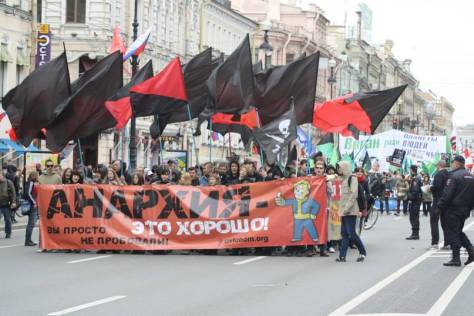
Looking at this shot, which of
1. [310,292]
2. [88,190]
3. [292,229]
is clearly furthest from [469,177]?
[88,190]

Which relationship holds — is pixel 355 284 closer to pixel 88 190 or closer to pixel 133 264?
pixel 133 264

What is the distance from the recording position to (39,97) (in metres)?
20.3

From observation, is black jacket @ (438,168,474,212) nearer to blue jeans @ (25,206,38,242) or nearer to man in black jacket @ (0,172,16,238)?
blue jeans @ (25,206,38,242)

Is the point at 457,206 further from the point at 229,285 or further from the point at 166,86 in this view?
the point at 166,86

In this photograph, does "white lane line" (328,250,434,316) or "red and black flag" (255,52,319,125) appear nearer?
"white lane line" (328,250,434,316)

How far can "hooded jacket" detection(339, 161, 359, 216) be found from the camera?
17.5 m

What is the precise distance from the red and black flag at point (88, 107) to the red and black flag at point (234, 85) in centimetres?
182

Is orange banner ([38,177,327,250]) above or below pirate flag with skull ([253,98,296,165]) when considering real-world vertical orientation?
below

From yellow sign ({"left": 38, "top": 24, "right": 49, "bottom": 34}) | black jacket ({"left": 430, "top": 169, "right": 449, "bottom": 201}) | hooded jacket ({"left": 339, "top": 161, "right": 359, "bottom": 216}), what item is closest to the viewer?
hooded jacket ({"left": 339, "top": 161, "right": 359, "bottom": 216})

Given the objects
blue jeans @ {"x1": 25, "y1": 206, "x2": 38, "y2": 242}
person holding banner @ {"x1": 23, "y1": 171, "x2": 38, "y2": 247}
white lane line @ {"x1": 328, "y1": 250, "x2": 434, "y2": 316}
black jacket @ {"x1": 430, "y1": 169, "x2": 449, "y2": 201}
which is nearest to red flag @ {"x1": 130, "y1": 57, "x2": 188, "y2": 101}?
person holding banner @ {"x1": 23, "y1": 171, "x2": 38, "y2": 247}

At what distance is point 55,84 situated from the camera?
20375 mm

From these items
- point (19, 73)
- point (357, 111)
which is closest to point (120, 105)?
point (357, 111)

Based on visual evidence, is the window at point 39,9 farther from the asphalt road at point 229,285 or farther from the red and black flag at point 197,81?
the asphalt road at point 229,285

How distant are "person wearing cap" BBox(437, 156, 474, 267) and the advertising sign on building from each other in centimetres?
2884
